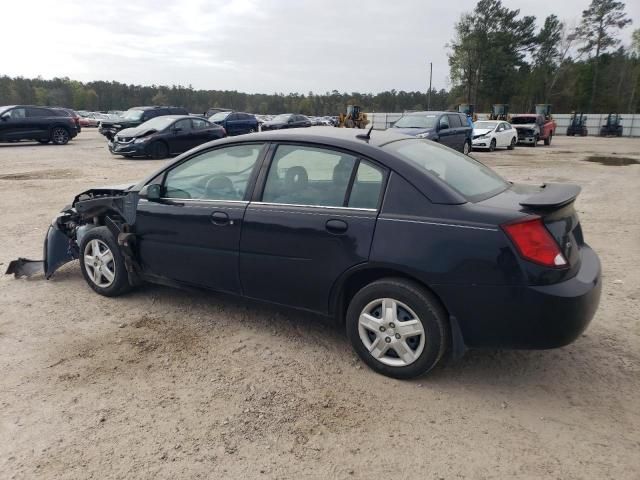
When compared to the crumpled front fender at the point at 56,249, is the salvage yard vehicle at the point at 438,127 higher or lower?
higher

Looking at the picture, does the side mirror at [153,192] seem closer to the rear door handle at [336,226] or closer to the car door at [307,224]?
the car door at [307,224]

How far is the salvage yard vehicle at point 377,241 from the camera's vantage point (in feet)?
9.34

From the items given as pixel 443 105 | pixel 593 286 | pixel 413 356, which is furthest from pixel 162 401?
pixel 443 105

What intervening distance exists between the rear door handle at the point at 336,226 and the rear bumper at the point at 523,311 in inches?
27.6

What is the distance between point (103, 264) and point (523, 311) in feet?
11.9

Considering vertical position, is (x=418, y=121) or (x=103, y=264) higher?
(x=418, y=121)

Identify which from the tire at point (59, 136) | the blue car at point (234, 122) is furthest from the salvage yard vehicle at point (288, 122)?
the tire at point (59, 136)

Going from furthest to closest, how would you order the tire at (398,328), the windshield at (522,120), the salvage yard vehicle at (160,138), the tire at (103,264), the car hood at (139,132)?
the windshield at (522,120), the car hood at (139,132), the salvage yard vehicle at (160,138), the tire at (103,264), the tire at (398,328)

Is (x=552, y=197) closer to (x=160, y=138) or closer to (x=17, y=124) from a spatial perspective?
(x=160, y=138)

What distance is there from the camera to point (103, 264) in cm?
457

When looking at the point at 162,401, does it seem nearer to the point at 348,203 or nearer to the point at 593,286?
the point at 348,203

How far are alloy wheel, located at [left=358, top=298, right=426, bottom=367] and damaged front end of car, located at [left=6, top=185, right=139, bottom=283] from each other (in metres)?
2.28

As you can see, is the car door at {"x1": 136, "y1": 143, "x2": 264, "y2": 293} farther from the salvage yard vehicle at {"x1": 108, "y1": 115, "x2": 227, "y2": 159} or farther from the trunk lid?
the salvage yard vehicle at {"x1": 108, "y1": 115, "x2": 227, "y2": 159}

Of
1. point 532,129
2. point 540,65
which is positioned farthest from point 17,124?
point 540,65
